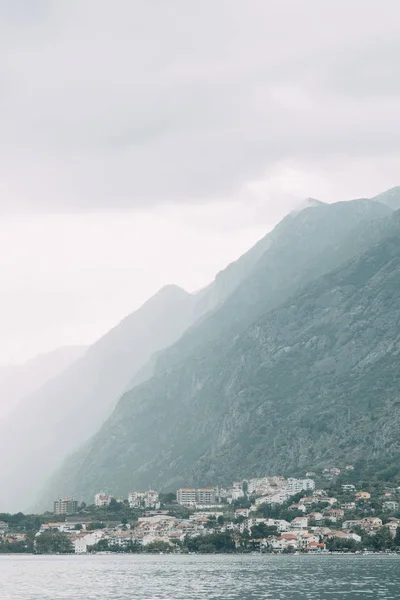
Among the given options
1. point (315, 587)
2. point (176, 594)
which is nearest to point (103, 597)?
point (176, 594)

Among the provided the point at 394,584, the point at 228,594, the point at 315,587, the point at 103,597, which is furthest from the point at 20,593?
the point at 394,584

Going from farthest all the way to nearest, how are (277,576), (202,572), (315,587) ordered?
(202,572) < (277,576) < (315,587)

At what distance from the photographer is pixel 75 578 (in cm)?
18700

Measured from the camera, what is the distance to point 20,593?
511 ft

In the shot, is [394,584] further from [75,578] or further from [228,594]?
[75,578]

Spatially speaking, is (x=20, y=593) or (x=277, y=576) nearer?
(x=20, y=593)

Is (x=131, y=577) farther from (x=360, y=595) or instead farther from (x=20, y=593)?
(x=360, y=595)

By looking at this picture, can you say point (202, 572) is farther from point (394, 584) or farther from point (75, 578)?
point (394, 584)

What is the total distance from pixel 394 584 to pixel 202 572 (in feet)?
153

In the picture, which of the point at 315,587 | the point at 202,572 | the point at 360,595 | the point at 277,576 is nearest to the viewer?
the point at 360,595

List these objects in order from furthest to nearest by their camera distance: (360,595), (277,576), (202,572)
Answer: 1. (202,572)
2. (277,576)
3. (360,595)

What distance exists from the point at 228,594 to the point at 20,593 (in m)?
28.5

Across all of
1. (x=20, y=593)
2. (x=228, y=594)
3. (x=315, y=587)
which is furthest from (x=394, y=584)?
(x=20, y=593)

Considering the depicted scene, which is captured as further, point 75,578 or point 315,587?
point 75,578
